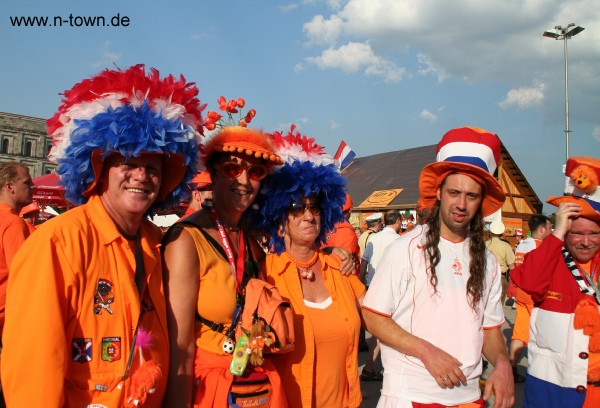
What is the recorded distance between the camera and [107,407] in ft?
5.58

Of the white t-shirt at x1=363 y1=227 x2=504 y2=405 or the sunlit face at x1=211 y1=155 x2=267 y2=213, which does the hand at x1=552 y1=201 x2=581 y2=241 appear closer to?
the white t-shirt at x1=363 y1=227 x2=504 y2=405

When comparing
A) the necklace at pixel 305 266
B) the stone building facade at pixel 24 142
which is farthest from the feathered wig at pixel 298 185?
the stone building facade at pixel 24 142

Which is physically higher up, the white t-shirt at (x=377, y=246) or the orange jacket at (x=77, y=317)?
the white t-shirt at (x=377, y=246)

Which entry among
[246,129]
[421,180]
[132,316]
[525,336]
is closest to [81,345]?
[132,316]

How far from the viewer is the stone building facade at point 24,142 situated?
5500cm

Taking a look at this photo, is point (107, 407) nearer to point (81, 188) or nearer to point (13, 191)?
point (81, 188)

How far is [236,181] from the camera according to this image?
8.58 ft

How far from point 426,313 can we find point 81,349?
5.41 ft

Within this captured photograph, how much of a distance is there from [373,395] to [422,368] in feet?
12.2

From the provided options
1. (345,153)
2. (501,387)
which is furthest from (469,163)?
(345,153)

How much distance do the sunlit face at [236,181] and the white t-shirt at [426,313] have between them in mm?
879

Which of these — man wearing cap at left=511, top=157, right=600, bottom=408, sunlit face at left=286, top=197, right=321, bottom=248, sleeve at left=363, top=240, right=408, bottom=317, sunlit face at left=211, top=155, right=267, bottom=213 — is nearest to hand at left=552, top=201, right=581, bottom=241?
man wearing cap at left=511, top=157, right=600, bottom=408

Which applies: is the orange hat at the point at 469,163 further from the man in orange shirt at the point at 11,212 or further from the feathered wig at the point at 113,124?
the man in orange shirt at the point at 11,212

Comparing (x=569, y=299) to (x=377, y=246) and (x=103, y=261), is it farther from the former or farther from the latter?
(x=377, y=246)
